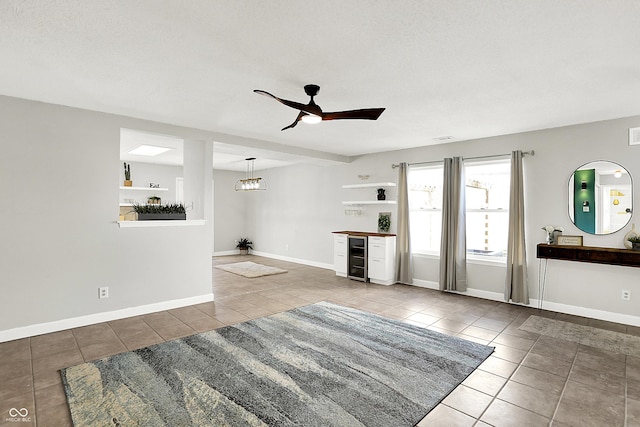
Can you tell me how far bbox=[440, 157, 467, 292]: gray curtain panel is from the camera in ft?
18.1

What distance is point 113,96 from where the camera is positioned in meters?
3.49

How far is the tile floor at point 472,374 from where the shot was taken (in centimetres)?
233

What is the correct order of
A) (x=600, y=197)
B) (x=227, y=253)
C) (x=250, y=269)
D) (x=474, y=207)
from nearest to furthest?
(x=600, y=197) < (x=474, y=207) < (x=250, y=269) < (x=227, y=253)

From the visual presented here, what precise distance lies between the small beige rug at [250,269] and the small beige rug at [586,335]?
15.2ft

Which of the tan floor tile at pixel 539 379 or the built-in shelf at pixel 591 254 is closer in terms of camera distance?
the tan floor tile at pixel 539 379

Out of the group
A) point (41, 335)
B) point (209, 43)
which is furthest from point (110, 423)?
point (209, 43)

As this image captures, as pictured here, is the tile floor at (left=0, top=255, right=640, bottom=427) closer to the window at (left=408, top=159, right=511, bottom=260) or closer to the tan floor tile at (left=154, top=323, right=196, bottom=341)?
the tan floor tile at (left=154, top=323, right=196, bottom=341)

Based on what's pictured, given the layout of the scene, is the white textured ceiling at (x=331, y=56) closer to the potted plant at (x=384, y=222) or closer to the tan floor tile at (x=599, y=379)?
the tan floor tile at (x=599, y=379)

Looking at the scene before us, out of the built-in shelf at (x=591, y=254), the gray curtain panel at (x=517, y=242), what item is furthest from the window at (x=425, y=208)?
the built-in shelf at (x=591, y=254)

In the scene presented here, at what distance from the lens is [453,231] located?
18.4ft

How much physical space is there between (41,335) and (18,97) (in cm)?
251

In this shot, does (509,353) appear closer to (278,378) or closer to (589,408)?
(589,408)

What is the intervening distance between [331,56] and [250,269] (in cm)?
574

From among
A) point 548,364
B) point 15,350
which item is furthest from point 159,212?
point 548,364
